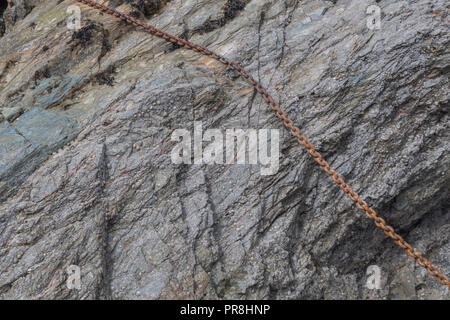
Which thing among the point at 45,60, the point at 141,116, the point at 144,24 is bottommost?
the point at 141,116

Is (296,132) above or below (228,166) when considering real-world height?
above

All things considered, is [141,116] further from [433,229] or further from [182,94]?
[433,229]
